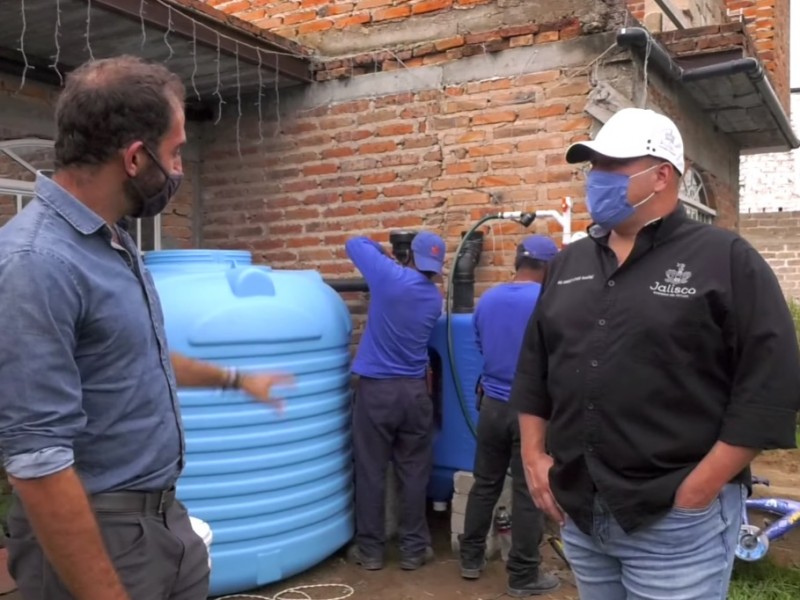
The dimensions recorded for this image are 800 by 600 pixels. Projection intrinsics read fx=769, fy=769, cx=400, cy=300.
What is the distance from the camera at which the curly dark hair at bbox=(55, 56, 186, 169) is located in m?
1.52

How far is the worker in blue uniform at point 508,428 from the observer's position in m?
4.07

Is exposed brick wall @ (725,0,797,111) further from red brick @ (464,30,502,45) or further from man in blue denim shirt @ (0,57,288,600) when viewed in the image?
man in blue denim shirt @ (0,57,288,600)

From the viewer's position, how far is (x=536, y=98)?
4.62 metres

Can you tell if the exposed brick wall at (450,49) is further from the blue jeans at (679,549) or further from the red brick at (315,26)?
the blue jeans at (679,549)

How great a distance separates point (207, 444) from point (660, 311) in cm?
253

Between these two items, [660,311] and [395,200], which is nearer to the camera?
[660,311]

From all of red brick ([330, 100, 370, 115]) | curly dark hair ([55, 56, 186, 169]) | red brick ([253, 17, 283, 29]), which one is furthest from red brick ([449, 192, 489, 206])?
curly dark hair ([55, 56, 186, 169])

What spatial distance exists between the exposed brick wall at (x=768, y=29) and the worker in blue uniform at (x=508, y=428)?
14.1ft

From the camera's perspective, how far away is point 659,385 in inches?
77.1

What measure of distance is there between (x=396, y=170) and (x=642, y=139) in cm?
306

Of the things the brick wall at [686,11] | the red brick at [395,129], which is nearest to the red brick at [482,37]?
the red brick at [395,129]

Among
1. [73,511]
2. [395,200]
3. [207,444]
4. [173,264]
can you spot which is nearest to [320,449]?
[207,444]

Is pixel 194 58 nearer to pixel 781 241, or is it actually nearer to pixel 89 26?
pixel 89 26

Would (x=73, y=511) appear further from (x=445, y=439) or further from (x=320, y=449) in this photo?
(x=445, y=439)
